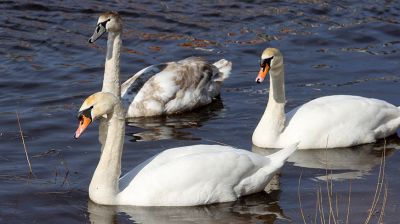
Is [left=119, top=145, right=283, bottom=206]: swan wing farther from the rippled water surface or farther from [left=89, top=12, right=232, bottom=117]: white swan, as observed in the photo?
[left=89, top=12, right=232, bottom=117]: white swan

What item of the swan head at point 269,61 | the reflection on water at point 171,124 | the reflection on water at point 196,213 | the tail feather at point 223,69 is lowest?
the reflection on water at point 171,124

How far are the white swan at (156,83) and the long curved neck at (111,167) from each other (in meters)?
3.90

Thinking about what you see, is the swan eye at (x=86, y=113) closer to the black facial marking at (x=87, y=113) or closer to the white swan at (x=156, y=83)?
the black facial marking at (x=87, y=113)

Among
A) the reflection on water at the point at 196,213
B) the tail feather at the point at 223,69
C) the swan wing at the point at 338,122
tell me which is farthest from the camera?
the tail feather at the point at 223,69

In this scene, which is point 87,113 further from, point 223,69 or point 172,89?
point 223,69

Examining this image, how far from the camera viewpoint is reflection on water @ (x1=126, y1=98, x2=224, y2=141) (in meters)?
13.2

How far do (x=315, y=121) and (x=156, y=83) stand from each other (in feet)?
9.62

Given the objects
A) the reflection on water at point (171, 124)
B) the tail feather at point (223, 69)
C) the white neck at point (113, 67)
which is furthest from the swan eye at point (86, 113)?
the tail feather at point (223, 69)

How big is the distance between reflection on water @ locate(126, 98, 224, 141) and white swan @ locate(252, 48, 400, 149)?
1.07 meters

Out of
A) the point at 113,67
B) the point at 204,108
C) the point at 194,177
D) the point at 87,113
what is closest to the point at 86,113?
the point at 87,113

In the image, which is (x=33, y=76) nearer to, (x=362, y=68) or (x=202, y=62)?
(x=202, y=62)

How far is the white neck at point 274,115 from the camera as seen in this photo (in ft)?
40.7

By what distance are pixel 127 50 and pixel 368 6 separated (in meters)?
5.20

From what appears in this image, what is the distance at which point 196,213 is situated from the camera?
1019cm
